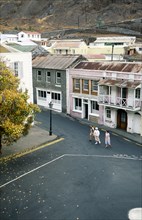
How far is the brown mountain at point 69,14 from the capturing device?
130 meters

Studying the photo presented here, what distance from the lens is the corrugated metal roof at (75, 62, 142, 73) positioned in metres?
32.4

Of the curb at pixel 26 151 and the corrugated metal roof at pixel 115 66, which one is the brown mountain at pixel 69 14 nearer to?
the corrugated metal roof at pixel 115 66

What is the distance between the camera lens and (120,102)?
31625 millimetres

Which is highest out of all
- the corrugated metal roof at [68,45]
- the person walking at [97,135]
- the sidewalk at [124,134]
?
the corrugated metal roof at [68,45]

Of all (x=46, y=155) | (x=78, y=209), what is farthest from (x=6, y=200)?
(x=46, y=155)

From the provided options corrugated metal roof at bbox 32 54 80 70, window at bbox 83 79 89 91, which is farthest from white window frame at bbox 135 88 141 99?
corrugated metal roof at bbox 32 54 80 70

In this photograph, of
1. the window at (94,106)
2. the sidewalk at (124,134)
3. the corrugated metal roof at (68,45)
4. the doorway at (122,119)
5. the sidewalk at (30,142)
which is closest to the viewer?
the sidewalk at (30,142)

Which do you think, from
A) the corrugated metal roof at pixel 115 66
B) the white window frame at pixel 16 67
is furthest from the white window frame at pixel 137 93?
the white window frame at pixel 16 67

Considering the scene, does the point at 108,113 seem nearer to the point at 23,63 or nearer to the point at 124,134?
the point at 124,134

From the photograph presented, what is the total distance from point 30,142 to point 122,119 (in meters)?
10.6

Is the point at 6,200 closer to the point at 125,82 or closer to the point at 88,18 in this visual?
the point at 125,82

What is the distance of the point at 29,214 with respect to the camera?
1653cm

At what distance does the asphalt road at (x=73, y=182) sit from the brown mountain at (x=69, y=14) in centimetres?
9612

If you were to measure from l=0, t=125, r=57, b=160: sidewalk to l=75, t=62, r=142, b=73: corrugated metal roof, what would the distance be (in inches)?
381
